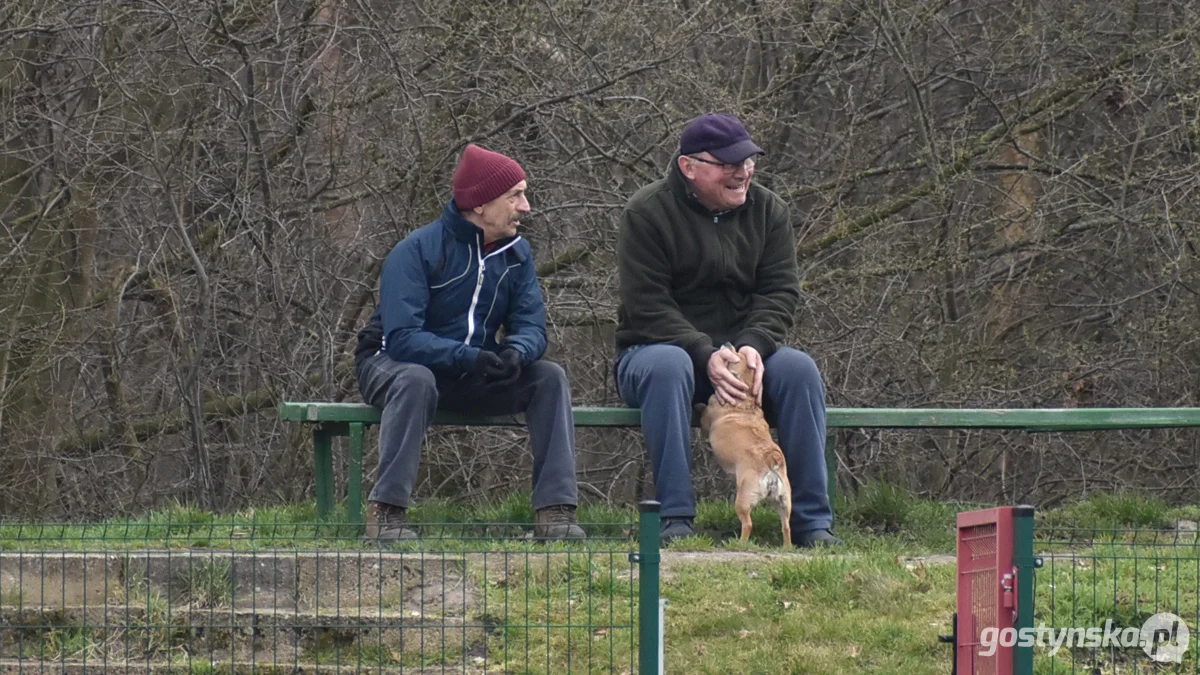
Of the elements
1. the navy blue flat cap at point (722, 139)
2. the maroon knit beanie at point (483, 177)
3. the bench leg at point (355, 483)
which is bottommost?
the bench leg at point (355, 483)

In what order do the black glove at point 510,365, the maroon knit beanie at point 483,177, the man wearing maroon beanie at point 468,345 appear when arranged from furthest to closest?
the maroon knit beanie at point 483,177
the black glove at point 510,365
the man wearing maroon beanie at point 468,345

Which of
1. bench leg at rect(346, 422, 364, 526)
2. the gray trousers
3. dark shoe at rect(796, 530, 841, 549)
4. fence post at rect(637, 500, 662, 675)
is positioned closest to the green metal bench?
bench leg at rect(346, 422, 364, 526)

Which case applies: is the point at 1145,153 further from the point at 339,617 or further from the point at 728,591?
the point at 339,617

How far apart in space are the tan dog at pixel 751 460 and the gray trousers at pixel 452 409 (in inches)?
25.0

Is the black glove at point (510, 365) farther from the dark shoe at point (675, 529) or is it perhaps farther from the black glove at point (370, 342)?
the dark shoe at point (675, 529)

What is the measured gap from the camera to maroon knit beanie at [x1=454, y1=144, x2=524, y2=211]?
714cm

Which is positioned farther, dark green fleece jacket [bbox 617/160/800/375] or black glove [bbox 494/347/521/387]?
dark green fleece jacket [bbox 617/160/800/375]

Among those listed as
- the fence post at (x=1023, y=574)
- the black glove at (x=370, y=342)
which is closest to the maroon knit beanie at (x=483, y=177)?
the black glove at (x=370, y=342)

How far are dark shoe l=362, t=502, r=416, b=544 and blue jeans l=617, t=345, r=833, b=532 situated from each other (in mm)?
1010

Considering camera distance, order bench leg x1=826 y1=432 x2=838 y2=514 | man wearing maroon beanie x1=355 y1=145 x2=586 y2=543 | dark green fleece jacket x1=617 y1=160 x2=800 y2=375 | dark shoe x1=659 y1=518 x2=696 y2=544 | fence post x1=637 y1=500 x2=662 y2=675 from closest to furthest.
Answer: fence post x1=637 y1=500 x2=662 y2=675 → dark shoe x1=659 y1=518 x2=696 y2=544 → man wearing maroon beanie x1=355 y1=145 x2=586 y2=543 → dark green fleece jacket x1=617 y1=160 x2=800 y2=375 → bench leg x1=826 y1=432 x2=838 y2=514

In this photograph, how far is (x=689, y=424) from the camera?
706cm

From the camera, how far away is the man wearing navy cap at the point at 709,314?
694 cm

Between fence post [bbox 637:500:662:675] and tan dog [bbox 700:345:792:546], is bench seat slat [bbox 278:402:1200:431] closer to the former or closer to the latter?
tan dog [bbox 700:345:792:546]

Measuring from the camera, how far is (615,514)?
7633 millimetres
